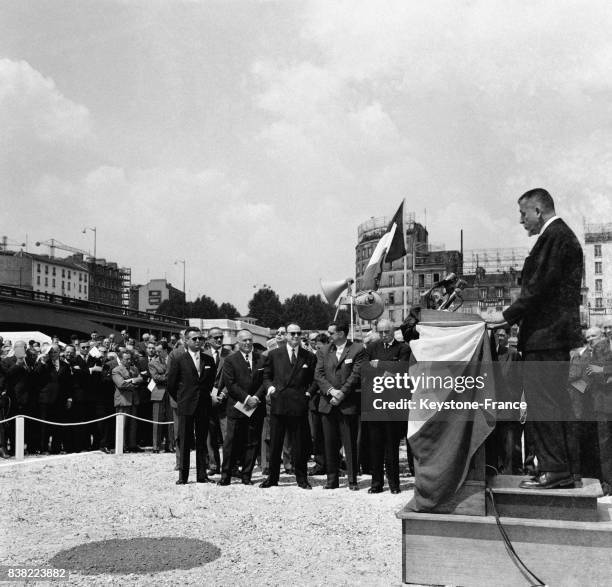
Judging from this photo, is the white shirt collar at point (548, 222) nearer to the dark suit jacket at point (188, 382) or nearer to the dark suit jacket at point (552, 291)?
the dark suit jacket at point (552, 291)

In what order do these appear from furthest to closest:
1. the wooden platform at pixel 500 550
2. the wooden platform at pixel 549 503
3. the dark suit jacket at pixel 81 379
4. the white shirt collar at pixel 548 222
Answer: the dark suit jacket at pixel 81 379 < the white shirt collar at pixel 548 222 < the wooden platform at pixel 549 503 < the wooden platform at pixel 500 550

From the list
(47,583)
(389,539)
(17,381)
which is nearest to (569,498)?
(389,539)

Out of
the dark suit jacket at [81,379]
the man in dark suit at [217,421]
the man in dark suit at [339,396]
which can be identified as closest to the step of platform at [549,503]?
the man in dark suit at [339,396]

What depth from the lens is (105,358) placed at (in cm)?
1528

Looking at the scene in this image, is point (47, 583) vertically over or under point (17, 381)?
under

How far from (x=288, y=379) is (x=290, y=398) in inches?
10.8

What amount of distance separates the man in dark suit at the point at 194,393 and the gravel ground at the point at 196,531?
2.25ft

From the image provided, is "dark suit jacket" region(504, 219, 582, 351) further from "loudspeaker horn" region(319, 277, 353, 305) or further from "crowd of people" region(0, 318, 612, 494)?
"loudspeaker horn" region(319, 277, 353, 305)

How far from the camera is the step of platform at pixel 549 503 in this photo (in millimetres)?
5203

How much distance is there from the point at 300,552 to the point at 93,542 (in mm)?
1995

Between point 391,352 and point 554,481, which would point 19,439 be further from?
point 554,481

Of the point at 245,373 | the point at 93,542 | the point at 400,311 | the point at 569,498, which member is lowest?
the point at 93,542

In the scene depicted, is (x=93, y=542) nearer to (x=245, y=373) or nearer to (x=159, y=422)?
(x=245, y=373)

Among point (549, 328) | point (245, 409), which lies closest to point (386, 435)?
point (245, 409)
